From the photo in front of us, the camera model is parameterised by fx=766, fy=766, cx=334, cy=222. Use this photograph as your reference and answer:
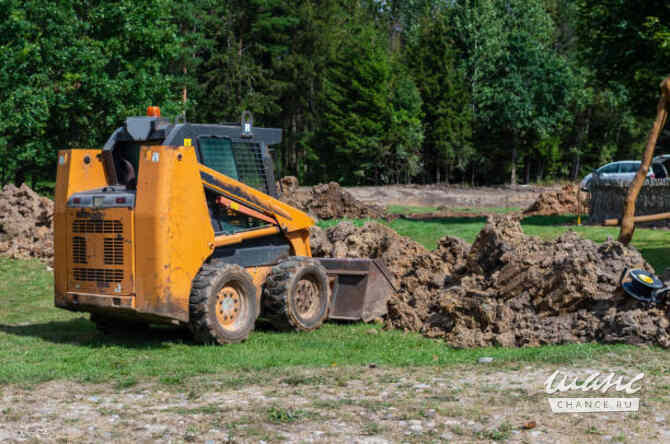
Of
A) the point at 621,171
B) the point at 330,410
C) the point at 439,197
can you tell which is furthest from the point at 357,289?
the point at 439,197

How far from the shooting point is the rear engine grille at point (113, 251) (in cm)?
868

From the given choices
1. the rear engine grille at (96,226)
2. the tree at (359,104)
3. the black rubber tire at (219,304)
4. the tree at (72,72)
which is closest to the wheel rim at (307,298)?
the black rubber tire at (219,304)

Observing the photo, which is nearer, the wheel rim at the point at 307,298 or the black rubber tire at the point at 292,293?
the black rubber tire at the point at 292,293

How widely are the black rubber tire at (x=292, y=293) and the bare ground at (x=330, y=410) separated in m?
1.99

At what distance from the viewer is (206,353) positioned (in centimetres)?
862

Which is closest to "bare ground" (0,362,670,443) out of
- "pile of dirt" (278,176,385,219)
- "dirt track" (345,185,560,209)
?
"pile of dirt" (278,176,385,219)

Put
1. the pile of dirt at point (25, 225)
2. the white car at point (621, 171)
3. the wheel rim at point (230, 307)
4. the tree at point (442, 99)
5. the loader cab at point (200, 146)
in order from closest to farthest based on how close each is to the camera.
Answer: the wheel rim at point (230, 307) → the loader cab at point (200, 146) → the pile of dirt at point (25, 225) → the white car at point (621, 171) → the tree at point (442, 99)

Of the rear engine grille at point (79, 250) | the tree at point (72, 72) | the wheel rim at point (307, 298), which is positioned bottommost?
the wheel rim at point (307, 298)

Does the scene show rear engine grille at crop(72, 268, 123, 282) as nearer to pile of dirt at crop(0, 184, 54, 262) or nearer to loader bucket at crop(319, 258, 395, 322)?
loader bucket at crop(319, 258, 395, 322)

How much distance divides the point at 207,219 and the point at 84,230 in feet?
4.77

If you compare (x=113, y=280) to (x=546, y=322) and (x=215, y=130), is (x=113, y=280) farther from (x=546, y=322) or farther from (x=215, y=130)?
(x=546, y=322)

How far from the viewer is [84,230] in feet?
29.5

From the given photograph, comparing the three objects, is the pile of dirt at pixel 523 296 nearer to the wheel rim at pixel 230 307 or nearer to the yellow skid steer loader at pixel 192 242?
the yellow skid steer loader at pixel 192 242

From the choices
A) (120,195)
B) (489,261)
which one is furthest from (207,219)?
(489,261)
